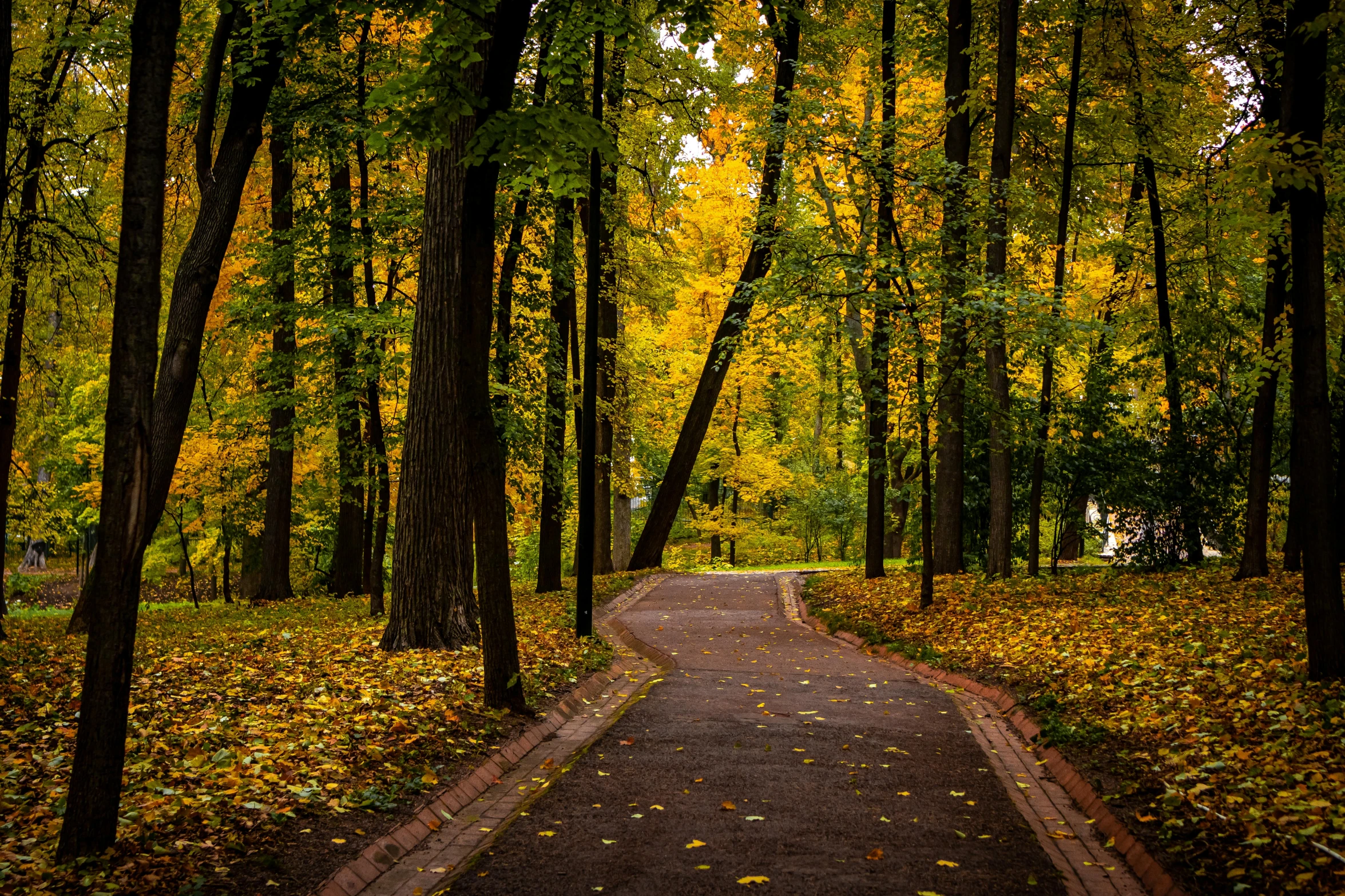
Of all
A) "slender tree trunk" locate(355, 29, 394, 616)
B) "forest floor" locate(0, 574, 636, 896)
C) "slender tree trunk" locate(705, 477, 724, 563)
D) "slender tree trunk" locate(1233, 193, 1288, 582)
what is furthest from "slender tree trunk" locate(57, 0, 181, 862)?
"slender tree trunk" locate(705, 477, 724, 563)

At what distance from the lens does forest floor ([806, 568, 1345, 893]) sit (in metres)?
5.19

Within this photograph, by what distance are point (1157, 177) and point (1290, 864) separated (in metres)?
20.9

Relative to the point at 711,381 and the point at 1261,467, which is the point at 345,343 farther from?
the point at 1261,467

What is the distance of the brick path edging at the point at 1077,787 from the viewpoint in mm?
5148

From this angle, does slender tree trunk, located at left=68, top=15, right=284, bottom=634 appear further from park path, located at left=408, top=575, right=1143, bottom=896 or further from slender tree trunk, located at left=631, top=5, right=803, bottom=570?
slender tree trunk, located at left=631, top=5, right=803, bottom=570

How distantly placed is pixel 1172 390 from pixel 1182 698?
1135 cm

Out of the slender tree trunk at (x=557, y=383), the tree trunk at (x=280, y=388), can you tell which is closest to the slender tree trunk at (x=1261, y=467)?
the slender tree trunk at (x=557, y=383)

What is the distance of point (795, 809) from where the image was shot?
6.34 metres

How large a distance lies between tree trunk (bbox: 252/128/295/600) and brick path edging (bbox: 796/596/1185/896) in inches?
407

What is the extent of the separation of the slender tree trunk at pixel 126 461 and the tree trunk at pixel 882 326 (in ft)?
33.2

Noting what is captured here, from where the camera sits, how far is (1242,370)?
54.5 feet

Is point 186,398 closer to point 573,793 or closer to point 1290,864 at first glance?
point 573,793

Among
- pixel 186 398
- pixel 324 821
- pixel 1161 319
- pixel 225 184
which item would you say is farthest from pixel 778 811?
pixel 1161 319

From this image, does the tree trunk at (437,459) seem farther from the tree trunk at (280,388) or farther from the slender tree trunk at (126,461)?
the slender tree trunk at (126,461)
